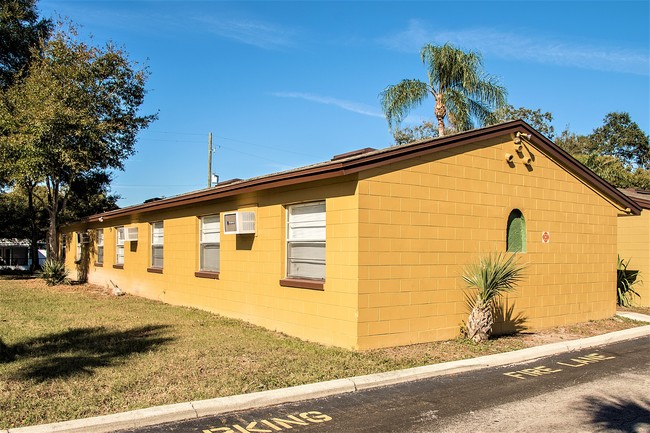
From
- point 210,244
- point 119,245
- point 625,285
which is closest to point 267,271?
point 210,244

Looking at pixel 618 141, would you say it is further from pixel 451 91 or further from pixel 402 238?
pixel 402 238

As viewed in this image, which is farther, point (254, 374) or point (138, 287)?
point (138, 287)

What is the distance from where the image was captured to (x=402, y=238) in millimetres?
9258

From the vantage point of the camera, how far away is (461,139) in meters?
10.1

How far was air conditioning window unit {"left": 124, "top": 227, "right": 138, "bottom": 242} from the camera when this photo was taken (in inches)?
706

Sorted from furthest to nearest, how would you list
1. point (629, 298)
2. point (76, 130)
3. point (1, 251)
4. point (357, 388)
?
1. point (1, 251)
2. point (76, 130)
3. point (629, 298)
4. point (357, 388)

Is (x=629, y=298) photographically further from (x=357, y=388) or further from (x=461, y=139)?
(x=357, y=388)

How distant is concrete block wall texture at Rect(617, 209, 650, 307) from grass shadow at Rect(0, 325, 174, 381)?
43.8 ft

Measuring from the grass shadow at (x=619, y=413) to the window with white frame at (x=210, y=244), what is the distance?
914cm

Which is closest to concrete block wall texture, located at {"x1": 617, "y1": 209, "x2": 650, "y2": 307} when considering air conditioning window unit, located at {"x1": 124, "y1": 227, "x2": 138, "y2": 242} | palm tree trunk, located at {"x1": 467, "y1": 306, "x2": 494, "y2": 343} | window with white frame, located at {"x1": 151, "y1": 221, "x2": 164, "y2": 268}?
palm tree trunk, located at {"x1": 467, "y1": 306, "x2": 494, "y2": 343}

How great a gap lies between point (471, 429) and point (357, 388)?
5.92 ft

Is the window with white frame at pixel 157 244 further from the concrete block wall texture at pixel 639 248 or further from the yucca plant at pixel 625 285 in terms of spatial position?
the concrete block wall texture at pixel 639 248

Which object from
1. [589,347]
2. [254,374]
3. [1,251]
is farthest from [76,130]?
[1,251]

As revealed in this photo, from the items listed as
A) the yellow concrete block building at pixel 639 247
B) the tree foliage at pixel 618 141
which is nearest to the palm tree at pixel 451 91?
the yellow concrete block building at pixel 639 247
